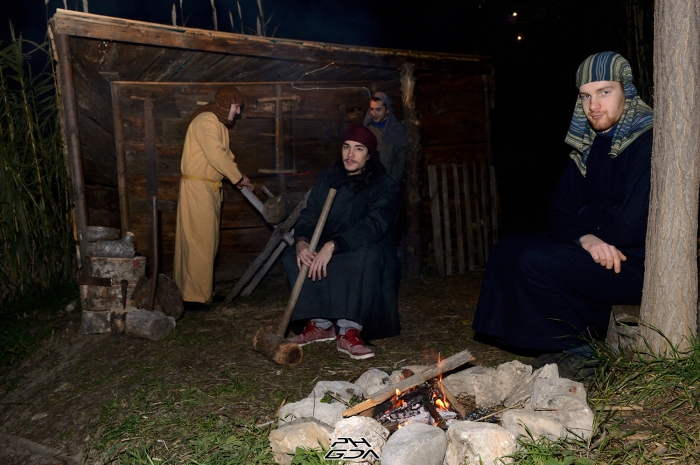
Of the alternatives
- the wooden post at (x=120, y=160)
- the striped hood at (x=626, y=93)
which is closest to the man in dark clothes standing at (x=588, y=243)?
the striped hood at (x=626, y=93)

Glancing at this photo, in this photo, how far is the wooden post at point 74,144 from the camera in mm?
5188

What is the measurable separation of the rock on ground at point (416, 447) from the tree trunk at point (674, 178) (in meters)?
1.27

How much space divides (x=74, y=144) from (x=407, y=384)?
3825 mm

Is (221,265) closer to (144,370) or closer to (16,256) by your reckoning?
(16,256)

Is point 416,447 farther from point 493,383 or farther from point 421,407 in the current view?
point 493,383

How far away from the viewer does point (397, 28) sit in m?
13.1

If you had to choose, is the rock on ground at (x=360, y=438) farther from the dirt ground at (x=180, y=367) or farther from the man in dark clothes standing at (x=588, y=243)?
the man in dark clothes standing at (x=588, y=243)

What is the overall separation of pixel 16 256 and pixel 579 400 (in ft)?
18.2

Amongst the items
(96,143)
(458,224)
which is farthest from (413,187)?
(96,143)

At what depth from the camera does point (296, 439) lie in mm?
2762

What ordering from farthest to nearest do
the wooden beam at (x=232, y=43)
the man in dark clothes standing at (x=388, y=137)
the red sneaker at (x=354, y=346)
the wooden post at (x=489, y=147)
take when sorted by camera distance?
the wooden post at (x=489, y=147), the man in dark clothes standing at (x=388, y=137), the wooden beam at (x=232, y=43), the red sneaker at (x=354, y=346)

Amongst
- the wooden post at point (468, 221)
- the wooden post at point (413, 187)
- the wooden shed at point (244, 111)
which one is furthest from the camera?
the wooden post at point (468, 221)

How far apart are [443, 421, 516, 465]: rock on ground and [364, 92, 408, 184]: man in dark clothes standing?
414 cm

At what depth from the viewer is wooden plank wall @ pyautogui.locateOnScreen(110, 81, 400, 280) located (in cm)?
675
